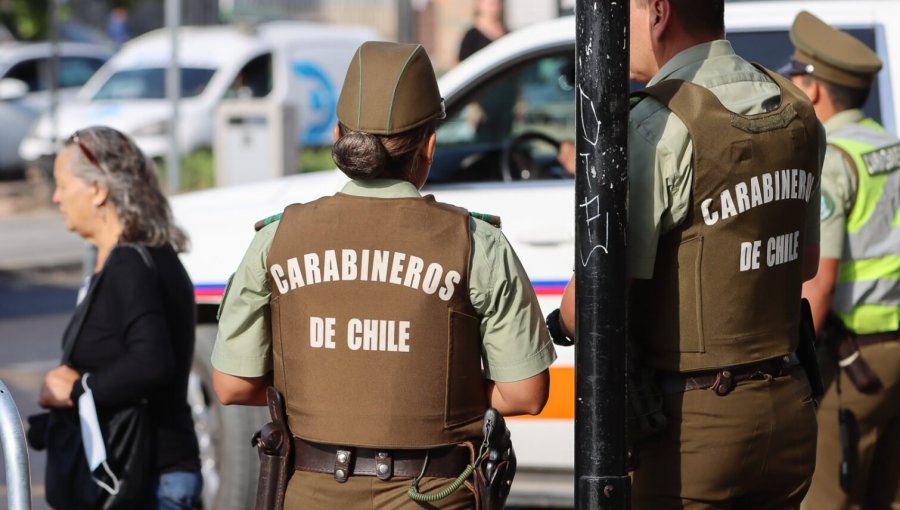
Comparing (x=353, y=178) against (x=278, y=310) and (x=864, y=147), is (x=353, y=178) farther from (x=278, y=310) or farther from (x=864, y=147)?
(x=864, y=147)

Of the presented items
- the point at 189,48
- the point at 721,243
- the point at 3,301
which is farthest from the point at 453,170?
the point at 189,48

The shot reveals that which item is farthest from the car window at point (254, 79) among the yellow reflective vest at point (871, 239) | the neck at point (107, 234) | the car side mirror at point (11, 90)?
the yellow reflective vest at point (871, 239)

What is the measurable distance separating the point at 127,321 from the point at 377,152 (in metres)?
1.35

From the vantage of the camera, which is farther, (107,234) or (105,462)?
(107,234)

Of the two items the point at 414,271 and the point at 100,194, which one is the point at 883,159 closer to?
the point at 414,271

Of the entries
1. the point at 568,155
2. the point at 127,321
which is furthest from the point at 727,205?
the point at 568,155

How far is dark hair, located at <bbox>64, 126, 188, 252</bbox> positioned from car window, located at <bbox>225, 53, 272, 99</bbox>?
13.5 metres

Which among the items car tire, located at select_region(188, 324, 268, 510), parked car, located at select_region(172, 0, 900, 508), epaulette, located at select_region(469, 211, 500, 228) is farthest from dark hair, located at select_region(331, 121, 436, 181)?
car tire, located at select_region(188, 324, 268, 510)

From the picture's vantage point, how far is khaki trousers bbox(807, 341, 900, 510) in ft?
14.0

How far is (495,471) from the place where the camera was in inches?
105

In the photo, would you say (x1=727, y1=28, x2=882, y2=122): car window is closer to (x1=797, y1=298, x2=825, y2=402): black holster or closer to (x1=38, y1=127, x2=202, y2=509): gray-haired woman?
(x1=797, y1=298, x2=825, y2=402): black holster

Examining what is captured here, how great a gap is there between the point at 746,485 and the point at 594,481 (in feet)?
1.47

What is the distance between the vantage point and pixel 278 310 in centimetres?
272

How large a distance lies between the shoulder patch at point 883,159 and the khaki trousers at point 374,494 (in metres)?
2.10
